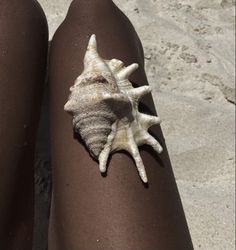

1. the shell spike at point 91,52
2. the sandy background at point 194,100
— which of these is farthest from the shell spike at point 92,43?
the sandy background at point 194,100

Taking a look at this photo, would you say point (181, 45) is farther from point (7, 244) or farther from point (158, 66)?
point (7, 244)

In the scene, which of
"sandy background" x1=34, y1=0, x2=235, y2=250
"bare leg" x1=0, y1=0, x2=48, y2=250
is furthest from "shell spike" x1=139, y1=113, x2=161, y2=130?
"sandy background" x1=34, y1=0, x2=235, y2=250

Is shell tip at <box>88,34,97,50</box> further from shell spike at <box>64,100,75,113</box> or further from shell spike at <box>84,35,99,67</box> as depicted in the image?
shell spike at <box>64,100,75,113</box>

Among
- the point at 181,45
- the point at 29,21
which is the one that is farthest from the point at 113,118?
the point at 181,45

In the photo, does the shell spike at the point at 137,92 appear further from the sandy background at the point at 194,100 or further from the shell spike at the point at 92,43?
the sandy background at the point at 194,100

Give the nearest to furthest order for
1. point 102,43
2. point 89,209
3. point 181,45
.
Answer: point 89,209, point 102,43, point 181,45

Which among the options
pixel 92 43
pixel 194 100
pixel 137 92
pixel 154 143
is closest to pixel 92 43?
pixel 92 43

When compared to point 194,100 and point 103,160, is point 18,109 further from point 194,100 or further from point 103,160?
point 194,100
